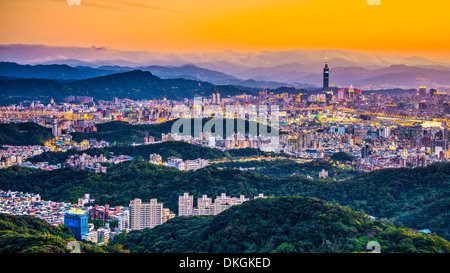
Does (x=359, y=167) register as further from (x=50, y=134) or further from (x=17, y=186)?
(x=50, y=134)

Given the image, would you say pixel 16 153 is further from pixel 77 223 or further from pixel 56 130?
pixel 77 223

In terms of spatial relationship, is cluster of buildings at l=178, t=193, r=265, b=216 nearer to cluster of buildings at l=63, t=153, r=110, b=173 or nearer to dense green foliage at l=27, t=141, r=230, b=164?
cluster of buildings at l=63, t=153, r=110, b=173

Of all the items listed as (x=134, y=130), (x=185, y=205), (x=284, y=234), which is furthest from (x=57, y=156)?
(x=284, y=234)

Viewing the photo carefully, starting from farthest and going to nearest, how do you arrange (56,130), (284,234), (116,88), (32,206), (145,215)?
(116,88)
(56,130)
(32,206)
(145,215)
(284,234)

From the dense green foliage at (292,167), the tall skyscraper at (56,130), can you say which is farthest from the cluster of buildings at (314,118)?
the dense green foliage at (292,167)

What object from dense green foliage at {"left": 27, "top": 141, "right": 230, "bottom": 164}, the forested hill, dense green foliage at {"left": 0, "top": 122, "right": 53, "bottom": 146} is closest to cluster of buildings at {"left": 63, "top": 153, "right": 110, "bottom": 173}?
dense green foliage at {"left": 27, "top": 141, "right": 230, "bottom": 164}
